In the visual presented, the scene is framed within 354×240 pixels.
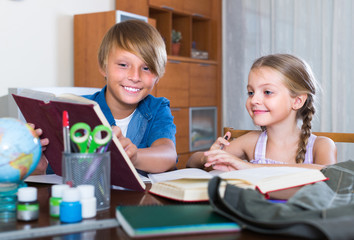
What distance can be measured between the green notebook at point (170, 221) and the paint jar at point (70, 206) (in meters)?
0.06

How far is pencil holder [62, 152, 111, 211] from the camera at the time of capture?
667 mm

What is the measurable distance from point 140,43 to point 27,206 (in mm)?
819

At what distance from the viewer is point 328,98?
3.86 m

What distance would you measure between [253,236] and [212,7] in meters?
4.29

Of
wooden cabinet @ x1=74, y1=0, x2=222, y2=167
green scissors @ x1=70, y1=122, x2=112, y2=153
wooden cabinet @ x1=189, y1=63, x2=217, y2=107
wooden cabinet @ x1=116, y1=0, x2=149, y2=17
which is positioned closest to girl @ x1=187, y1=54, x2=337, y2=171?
green scissors @ x1=70, y1=122, x2=112, y2=153

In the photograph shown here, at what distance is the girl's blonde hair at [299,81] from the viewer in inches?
56.2

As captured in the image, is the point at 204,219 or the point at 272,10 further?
the point at 272,10

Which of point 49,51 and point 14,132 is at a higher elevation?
point 49,51

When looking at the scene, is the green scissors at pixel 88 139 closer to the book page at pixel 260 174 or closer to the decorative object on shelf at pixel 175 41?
the book page at pixel 260 174

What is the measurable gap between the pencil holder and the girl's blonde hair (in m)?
0.88

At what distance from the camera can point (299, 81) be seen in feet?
4.75

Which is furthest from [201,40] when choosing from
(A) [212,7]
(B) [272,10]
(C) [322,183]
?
(C) [322,183]

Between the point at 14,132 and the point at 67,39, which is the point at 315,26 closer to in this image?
the point at 67,39

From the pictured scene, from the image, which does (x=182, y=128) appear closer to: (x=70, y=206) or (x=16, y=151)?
(x=16, y=151)
